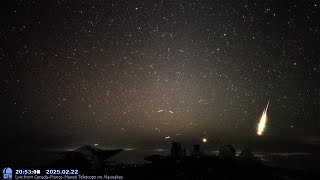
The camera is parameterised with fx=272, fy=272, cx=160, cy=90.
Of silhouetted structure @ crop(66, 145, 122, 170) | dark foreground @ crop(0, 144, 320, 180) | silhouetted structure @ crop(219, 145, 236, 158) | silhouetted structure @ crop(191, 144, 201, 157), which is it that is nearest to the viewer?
dark foreground @ crop(0, 144, 320, 180)

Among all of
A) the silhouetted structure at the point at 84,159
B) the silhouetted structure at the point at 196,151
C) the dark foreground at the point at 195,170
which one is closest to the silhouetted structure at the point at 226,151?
the dark foreground at the point at 195,170

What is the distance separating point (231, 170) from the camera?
22.6 meters

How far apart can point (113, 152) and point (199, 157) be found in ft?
54.2

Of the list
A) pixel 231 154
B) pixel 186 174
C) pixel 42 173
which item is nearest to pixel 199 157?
pixel 231 154

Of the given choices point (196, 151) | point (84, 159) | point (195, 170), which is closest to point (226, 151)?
point (196, 151)

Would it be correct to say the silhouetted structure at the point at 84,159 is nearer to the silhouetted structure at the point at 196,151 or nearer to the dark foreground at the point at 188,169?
the dark foreground at the point at 188,169

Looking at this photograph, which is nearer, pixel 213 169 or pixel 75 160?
pixel 213 169

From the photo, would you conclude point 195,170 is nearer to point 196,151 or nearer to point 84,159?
point 196,151

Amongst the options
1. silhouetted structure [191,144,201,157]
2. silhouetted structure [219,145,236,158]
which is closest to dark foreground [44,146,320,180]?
silhouetted structure [191,144,201,157]

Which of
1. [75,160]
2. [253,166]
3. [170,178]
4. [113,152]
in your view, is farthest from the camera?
[113,152]

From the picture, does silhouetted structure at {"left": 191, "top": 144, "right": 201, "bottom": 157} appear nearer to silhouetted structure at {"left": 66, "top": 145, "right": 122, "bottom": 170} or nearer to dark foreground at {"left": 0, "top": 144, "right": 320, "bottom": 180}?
dark foreground at {"left": 0, "top": 144, "right": 320, "bottom": 180}

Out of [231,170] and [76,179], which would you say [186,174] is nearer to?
[231,170]

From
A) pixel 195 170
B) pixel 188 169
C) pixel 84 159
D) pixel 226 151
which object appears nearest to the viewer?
pixel 195 170

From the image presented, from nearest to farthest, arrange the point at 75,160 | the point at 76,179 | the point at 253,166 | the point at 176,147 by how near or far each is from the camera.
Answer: the point at 76,179
the point at 253,166
the point at 75,160
the point at 176,147
